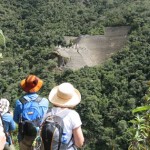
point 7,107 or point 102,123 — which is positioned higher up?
point 7,107

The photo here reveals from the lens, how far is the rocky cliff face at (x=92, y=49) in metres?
39.6

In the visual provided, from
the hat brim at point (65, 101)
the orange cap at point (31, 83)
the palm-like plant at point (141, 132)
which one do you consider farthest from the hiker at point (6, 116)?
the palm-like plant at point (141, 132)

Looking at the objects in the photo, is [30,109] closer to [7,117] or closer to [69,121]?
[7,117]

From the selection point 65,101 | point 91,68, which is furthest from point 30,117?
point 91,68

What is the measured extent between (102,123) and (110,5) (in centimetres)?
3524

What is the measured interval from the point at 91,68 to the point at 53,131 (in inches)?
1413

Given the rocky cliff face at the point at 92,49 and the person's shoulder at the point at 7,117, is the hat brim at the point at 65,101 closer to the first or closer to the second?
the person's shoulder at the point at 7,117

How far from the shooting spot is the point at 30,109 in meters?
3.51

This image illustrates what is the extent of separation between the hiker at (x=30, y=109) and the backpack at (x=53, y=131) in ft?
1.75

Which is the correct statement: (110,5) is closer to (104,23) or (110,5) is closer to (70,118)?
(104,23)

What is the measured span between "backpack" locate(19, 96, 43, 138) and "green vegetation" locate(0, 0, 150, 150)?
17078 millimetres

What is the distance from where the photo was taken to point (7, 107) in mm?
3570

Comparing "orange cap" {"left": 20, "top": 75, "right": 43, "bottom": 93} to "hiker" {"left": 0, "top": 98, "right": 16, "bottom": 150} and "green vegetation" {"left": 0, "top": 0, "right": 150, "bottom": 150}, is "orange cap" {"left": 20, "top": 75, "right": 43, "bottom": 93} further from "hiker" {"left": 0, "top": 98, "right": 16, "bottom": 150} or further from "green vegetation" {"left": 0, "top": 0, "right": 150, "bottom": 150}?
"green vegetation" {"left": 0, "top": 0, "right": 150, "bottom": 150}

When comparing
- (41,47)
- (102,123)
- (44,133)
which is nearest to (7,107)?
(44,133)
